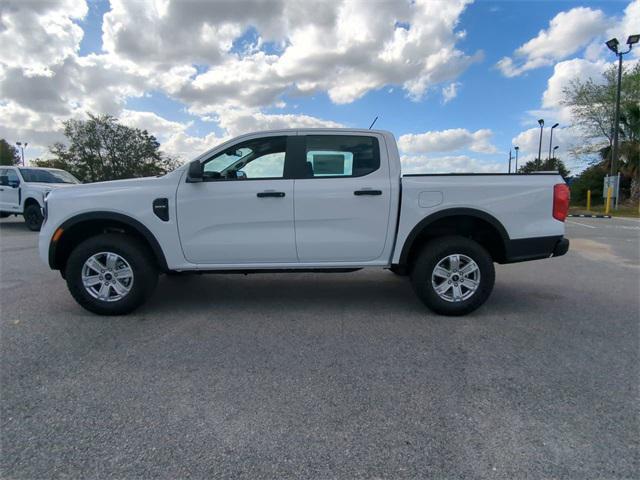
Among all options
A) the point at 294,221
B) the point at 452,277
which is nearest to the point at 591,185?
the point at 452,277

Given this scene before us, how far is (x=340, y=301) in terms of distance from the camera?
474cm

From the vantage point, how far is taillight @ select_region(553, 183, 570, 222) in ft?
13.6

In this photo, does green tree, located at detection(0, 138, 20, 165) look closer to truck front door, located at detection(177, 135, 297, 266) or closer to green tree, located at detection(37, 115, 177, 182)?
green tree, located at detection(37, 115, 177, 182)

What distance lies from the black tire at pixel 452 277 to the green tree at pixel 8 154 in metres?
74.0

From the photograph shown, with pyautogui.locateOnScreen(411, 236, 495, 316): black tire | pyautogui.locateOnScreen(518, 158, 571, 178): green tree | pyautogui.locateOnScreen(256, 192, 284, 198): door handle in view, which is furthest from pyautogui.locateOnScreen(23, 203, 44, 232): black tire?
pyautogui.locateOnScreen(518, 158, 571, 178): green tree

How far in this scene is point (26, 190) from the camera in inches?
457

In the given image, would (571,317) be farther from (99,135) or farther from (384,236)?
(99,135)

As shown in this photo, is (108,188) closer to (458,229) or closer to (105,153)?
(458,229)

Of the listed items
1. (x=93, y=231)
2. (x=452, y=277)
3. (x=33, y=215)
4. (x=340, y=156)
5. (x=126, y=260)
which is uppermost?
(x=340, y=156)

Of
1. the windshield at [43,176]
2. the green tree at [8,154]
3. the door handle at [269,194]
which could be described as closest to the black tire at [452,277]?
the door handle at [269,194]

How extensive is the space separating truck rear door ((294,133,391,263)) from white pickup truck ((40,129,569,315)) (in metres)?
0.01

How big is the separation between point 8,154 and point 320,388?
79.2m

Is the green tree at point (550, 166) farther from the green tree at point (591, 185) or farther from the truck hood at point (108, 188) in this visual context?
the truck hood at point (108, 188)

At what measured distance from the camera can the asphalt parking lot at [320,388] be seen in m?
2.05
